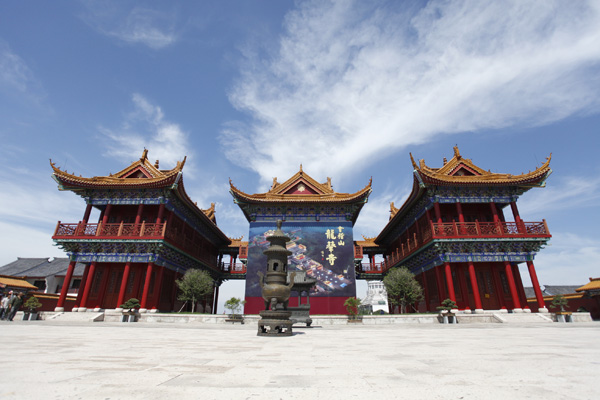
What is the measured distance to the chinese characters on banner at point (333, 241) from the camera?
2031cm

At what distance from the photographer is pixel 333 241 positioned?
20781 millimetres

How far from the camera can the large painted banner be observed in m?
19.6

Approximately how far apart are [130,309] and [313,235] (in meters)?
12.1

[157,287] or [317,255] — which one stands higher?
[317,255]

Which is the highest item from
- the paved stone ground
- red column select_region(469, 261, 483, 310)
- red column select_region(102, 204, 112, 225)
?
red column select_region(102, 204, 112, 225)

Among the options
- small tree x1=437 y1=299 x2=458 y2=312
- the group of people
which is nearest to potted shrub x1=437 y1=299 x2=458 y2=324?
small tree x1=437 y1=299 x2=458 y2=312

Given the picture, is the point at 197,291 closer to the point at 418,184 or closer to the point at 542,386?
the point at 418,184

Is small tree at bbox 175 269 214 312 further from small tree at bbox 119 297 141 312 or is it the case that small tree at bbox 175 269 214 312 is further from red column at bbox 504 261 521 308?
red column at bbox 504 261 521 308

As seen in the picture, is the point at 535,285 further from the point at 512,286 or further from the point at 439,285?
the point at 439,285

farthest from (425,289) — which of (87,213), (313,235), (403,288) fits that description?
(87,213)

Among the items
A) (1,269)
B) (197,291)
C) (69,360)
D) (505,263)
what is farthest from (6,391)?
(1,269)

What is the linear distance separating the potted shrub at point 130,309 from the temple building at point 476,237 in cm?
1686

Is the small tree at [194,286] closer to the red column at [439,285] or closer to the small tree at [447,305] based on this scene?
the small tree at [447,305]

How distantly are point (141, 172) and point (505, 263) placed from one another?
24.4m
